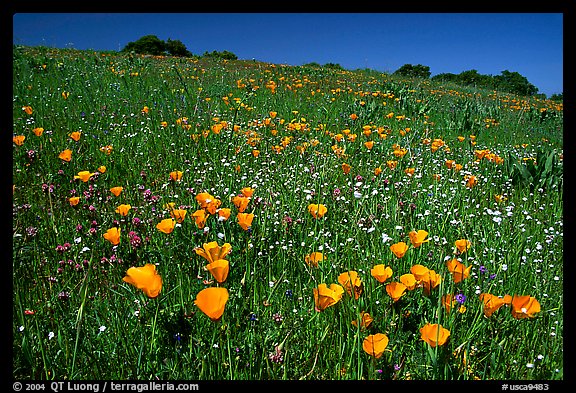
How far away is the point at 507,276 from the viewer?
2.01m

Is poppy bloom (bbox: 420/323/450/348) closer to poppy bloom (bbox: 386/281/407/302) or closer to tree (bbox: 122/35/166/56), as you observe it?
poppy bloom (bbox: 386/281/407/302)

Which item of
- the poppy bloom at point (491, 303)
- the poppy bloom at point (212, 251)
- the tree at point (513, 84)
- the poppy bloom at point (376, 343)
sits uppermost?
the tree at point (513, 84)

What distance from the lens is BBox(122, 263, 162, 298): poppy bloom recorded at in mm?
1245

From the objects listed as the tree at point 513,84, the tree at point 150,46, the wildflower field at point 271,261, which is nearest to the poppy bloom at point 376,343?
the wildflower field at point 271,261

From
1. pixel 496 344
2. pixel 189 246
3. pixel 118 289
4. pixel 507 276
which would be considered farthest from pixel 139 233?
pixel 507 276

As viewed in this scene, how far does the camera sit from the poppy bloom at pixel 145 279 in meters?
1.25

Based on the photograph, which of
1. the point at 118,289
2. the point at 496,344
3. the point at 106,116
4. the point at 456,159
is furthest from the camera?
the point at 106,116

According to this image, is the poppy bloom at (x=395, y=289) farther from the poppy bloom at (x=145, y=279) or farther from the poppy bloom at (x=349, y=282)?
the poppy bloom at (x=145, y=279)

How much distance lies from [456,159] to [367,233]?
2.47m

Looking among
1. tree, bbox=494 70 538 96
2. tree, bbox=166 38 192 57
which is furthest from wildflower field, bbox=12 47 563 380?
tree, bbox=166 38 192 57

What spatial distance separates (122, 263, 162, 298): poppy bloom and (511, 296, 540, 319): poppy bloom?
1.25m

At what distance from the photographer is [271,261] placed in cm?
209

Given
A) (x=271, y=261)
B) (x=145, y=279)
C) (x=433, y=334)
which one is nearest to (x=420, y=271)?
(x=433, y=334)
